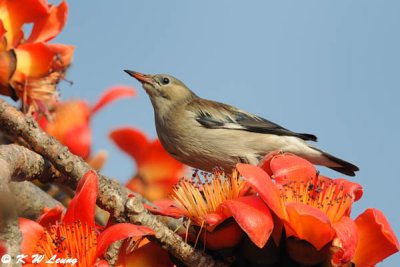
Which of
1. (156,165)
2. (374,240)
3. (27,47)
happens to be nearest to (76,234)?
(374,240)

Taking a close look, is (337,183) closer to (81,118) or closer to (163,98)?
(81,118)

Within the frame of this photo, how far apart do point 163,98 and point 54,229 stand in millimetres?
5597

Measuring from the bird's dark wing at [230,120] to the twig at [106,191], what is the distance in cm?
473

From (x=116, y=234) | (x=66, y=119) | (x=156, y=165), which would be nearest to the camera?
(x=116, y=234)

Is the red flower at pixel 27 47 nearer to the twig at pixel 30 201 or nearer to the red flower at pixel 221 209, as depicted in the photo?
the twig at pixel 30 201

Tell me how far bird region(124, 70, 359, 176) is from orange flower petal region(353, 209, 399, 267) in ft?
13.4

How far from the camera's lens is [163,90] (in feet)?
25.6

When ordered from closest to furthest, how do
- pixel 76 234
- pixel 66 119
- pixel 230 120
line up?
pixel 76 234 → pixel 66 119 → pixel 230 120

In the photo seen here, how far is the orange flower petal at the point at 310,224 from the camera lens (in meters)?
2.16

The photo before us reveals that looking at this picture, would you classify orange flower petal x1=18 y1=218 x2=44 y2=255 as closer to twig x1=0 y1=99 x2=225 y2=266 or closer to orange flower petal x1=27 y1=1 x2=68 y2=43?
twig x1=0 y1=99 x2=225 y2=266

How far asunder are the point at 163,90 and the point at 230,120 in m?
0.84

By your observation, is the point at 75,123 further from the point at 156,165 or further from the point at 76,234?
the point at 76,234
